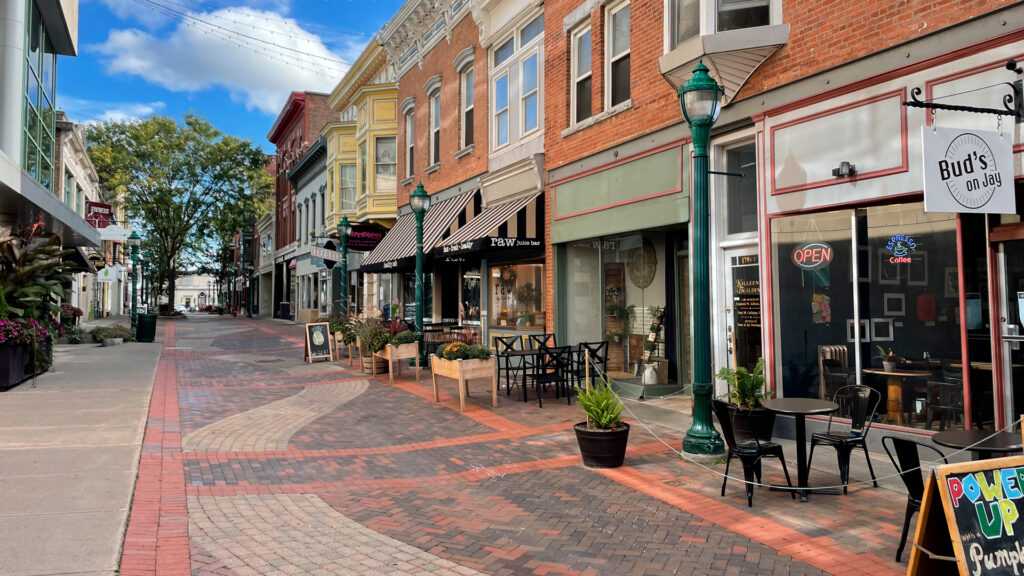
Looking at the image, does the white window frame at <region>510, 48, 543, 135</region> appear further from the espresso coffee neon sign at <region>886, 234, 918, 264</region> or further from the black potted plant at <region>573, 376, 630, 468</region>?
the black potted plant at <region>573, 376, 630, 468</region>

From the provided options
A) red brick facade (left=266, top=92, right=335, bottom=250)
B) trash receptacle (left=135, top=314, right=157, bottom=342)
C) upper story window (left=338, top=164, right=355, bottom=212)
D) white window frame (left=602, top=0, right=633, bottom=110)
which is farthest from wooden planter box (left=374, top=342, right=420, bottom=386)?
red brick facade (left=266, top=92, right=335, bottom=250)

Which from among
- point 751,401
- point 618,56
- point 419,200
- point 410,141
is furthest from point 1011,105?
point 410,141

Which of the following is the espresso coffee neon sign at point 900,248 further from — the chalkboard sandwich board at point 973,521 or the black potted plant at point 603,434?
the chalkboard sandwich board at point 973,521

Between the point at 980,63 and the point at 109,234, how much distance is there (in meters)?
24.9

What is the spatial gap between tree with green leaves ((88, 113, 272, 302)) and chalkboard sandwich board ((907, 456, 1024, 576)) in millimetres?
45043

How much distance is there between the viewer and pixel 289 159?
44.3m

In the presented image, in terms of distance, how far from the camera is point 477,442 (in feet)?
26.3

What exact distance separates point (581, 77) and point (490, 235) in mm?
3357

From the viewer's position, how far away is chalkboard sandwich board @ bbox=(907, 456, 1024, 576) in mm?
3307

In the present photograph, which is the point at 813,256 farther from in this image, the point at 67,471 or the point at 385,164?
the point at 385,164

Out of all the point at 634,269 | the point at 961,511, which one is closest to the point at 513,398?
the point at 634,269

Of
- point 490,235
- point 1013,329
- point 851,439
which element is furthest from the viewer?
point 490,235

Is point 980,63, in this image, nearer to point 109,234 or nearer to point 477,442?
point 477,442

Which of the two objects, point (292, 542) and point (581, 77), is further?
point (581, 77)
